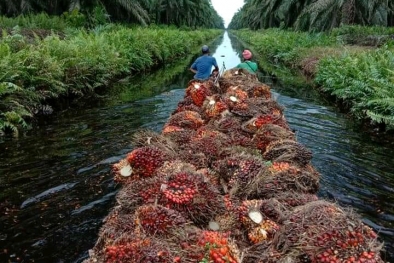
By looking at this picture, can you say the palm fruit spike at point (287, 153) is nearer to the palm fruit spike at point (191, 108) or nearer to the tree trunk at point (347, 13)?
the palm fruit spike at point (191, 108)

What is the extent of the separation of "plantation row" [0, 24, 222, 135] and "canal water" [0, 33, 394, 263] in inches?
22.6

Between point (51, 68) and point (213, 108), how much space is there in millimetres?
5589

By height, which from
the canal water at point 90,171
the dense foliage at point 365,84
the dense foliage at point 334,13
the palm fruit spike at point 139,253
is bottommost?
the canal water at point 90,171

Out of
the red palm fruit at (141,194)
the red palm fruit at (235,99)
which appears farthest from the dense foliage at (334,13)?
the red palm fruit at (141,194)

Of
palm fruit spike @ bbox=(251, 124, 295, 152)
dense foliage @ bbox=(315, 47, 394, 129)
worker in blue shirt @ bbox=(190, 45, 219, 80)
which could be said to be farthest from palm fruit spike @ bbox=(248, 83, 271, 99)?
worker in blue shirt @ bbox=(190, 45, 219, 80)

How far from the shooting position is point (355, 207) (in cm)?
566

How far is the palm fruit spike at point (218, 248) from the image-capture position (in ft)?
9.20

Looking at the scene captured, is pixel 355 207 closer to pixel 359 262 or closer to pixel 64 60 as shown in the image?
pixel 359 262

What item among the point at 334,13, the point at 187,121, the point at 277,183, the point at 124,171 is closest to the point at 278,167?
the point at 277,183

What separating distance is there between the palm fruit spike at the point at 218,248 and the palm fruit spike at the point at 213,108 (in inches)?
165

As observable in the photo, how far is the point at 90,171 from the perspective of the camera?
6773 millimetres

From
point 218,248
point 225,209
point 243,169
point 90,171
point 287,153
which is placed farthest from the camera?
point 90,171

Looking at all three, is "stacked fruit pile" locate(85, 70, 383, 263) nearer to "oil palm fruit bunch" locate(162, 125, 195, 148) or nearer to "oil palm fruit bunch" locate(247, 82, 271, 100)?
"oil palm fruit bunch" locate(162, 125, 195, 148)

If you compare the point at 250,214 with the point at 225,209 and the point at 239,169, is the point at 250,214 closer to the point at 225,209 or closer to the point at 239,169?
the point at 225,209
